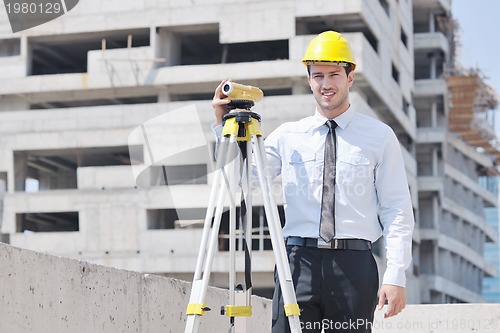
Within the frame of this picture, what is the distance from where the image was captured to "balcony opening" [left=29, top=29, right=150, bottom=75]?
45.2 metres

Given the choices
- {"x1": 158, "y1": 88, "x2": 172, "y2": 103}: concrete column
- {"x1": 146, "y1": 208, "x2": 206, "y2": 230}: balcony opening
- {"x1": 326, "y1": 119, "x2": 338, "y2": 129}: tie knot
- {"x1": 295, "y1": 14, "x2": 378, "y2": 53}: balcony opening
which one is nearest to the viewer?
{"x1": 326, "y1": 119, "x2": 338, "y2": 129}: tie knot

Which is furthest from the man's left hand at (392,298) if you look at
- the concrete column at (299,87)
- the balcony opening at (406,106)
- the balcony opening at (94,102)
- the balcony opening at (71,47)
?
the balcony opening at (406,106)

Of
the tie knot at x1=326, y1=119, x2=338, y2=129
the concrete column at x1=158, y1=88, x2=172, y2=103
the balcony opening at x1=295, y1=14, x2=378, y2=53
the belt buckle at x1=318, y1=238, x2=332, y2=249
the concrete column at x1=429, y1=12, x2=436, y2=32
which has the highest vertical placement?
the concrete column at x1=429, y1=12, x2=436, y2=32

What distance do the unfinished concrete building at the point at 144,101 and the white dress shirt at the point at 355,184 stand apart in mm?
33601

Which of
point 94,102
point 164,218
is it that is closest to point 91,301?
point 164,218

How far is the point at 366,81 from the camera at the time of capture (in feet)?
141

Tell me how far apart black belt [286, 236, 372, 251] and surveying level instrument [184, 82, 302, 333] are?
0.22 metres

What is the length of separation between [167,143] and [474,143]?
28.9m

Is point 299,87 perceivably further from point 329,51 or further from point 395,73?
point 329,51

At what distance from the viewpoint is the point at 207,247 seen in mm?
4285

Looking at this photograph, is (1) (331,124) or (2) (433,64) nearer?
(1) (331,124)

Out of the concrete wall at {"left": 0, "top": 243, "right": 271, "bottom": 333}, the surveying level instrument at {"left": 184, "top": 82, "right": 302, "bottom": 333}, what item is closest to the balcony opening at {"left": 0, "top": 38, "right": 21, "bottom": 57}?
the concrete wall at {"left": 0, "top": 243, "right": 271, "bottom": 333}

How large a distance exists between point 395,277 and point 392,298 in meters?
0.10

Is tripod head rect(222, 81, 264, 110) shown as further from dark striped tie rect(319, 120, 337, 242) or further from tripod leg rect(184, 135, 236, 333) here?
dark striped tie rect(319, 120, 337, 242)
